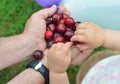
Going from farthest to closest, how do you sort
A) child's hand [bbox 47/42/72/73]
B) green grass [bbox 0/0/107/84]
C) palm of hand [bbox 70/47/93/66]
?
green grass [bbox 0/0/107/84] < palm of hand [bbox 70/47/93/66] < child's hand [bbox 47/42/72/73]

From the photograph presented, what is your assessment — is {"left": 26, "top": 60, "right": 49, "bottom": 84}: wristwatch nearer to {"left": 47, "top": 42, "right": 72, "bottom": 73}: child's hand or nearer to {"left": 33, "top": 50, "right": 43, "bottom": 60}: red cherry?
{"left": 33, "top": 50, "right": 43, "bottom": 60}: red cherry

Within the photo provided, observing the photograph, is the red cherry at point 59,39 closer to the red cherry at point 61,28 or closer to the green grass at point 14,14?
the red cherry at point 61,28

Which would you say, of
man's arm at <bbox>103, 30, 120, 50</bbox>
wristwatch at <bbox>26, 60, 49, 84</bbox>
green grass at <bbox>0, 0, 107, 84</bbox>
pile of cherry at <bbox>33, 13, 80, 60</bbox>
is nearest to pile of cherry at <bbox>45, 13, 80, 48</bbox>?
pile of cherry at <bbox>33, 13, 80, 60</bbox>

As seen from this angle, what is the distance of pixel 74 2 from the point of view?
1.80m

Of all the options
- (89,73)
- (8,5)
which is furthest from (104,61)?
(8,5)

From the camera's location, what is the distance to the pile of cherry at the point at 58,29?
5.43 ft

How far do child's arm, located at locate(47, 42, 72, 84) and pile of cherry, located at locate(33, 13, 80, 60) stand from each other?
0.76ft

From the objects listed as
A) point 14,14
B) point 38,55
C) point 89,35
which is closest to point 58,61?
point 89,35

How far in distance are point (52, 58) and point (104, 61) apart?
0.26 m

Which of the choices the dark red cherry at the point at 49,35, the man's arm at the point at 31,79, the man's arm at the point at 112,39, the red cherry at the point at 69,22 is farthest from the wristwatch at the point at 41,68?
the man's arm at the point at 112,39

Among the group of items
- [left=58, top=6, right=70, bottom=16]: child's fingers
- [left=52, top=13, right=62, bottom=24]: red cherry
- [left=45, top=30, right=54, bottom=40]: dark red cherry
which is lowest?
[left=45, top=30, right=54, bottom=40]: dark red cherry

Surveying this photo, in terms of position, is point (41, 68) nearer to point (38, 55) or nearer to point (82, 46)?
point (38, 55)

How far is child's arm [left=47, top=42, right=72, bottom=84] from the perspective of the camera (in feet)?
4.50

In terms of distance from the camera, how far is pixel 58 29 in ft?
5.57
